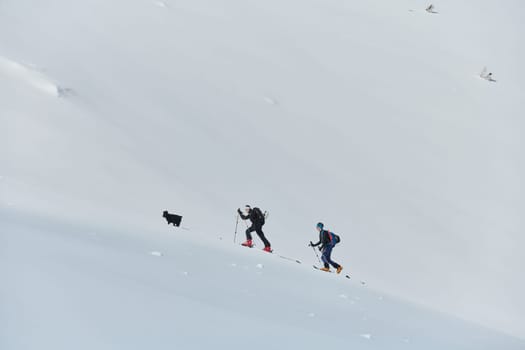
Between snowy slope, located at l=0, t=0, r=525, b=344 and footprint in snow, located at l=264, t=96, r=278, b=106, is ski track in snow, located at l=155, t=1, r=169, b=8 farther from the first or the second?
footprint in snow, located at l=264, t=96, r=278, b=106

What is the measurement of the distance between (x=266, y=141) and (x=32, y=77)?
6050 mm

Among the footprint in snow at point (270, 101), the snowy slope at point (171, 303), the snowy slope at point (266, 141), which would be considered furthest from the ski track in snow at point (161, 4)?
the snowy slope at point (171, 303)

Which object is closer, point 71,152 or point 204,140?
point 71,152

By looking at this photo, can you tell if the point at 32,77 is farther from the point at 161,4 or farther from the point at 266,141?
the point at 161,4

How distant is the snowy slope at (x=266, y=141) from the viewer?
39.4ft

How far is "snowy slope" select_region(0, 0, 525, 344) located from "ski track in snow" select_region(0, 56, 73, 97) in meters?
0.04

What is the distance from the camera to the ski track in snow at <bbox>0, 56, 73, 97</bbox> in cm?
1352

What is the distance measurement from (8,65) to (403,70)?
15.9 metres

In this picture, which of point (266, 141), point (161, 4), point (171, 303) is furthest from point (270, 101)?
point (171, 303)

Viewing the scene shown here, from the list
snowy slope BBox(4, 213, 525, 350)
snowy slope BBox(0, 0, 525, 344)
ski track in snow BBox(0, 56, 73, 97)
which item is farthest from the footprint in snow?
snowy slope BBox(4, 213, 525, 350)

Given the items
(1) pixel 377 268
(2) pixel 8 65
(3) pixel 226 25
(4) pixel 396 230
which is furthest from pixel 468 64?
(2) pixel 8 65

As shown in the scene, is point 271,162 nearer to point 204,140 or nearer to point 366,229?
point 204,140

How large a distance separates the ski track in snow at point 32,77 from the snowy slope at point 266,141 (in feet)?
0.14

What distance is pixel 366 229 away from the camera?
14469 mm
